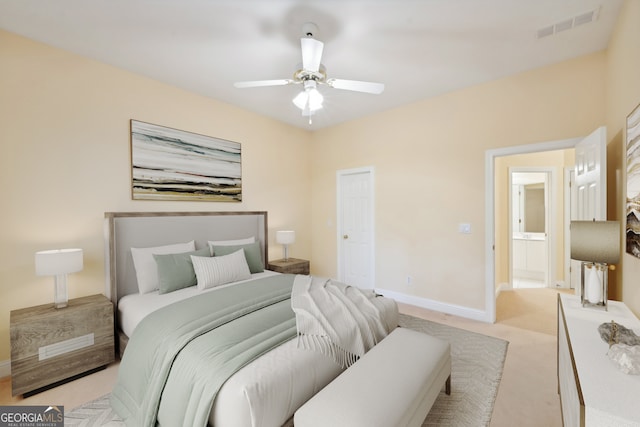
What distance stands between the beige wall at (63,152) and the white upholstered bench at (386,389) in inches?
106

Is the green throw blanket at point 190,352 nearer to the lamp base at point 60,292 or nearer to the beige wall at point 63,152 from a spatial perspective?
the lamp base at point 60,292

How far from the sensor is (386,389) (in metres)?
1.40

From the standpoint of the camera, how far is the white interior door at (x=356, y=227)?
14.4ft

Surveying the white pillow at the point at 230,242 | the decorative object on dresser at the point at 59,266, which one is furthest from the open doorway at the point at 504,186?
the decorative object on dresser at the point at 59,266

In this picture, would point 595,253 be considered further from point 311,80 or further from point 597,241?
point 311,80

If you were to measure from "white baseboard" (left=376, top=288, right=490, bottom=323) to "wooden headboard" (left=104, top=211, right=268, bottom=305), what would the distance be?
242 cm

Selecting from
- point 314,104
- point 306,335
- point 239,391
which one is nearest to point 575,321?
point 306,335

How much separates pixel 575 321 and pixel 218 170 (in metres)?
3.79

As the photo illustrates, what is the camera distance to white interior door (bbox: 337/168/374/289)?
440 centimetres

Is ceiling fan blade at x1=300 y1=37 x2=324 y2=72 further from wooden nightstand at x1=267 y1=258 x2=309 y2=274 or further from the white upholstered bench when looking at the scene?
wooden nightstand at x1=267 y1=258 x2=309 y2=274

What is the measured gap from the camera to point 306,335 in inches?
69.6

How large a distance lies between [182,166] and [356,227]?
9.10 feet

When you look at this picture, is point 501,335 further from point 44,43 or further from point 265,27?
point 44,43

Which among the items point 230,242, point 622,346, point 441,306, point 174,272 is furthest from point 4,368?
point 441,306
